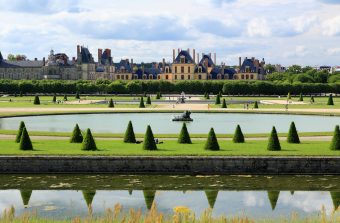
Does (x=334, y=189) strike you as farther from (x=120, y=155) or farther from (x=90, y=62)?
(x=90, y=62)

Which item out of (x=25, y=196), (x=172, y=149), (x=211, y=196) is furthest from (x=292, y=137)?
(x=25, y=196)

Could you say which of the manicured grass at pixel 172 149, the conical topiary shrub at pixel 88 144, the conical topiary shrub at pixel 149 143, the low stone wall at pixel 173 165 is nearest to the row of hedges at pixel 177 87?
the manicured grass at pixel 172 149

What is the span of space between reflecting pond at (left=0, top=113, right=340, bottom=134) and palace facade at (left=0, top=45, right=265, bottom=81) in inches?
2871

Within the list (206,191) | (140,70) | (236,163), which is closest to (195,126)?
(236,163)

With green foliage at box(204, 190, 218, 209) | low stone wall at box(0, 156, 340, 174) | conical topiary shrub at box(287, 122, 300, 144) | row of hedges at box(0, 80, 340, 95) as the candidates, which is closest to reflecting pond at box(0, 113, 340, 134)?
conical topiary shrub at box(287, 122, 300, 144)

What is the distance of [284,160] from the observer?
19.6 meters

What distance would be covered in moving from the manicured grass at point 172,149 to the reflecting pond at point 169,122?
656cm

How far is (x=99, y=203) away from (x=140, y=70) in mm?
113702

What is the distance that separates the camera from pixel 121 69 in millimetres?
130500

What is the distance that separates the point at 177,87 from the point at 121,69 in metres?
44.8

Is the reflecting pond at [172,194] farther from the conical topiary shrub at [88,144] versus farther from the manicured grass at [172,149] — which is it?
the conical topiary shrub at [88,144]

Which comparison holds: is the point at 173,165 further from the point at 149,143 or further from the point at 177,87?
the point at 177,87

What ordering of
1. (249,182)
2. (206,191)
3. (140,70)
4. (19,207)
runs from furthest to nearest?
(140,70) → (249,182) → (206,191) → (19,207)

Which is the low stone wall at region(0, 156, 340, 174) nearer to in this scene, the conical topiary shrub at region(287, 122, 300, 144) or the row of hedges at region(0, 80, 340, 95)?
the conical topiary shrub at region(287, 122, 300, 144)
